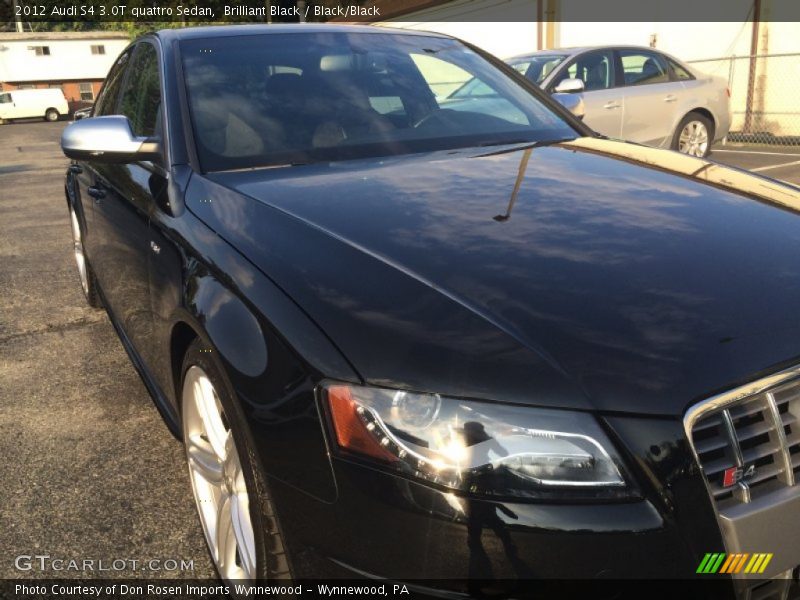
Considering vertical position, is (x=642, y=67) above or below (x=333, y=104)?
above

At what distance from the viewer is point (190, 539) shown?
2.32m

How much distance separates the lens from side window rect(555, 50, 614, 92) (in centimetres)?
860

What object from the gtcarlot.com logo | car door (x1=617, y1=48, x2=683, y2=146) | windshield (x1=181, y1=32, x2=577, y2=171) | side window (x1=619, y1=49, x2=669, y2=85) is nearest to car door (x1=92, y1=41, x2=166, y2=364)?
windshield (x1=181, y1=32, x2=577, y2=171)

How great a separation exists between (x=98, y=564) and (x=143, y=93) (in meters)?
1.89

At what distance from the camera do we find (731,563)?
125 centimetres

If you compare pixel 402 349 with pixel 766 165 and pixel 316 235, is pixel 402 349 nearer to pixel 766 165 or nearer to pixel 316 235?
pixel 316 235

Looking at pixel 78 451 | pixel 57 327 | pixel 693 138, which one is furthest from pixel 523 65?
pixel 78 451

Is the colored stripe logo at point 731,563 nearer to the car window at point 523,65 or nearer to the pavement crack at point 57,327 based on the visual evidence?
the pavement crack at point 57,327

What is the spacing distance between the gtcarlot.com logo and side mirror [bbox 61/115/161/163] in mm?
1273

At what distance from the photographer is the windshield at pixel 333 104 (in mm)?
2520

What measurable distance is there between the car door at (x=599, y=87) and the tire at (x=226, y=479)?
279 inches

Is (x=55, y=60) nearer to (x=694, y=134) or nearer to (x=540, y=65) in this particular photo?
(x=540, y=65)

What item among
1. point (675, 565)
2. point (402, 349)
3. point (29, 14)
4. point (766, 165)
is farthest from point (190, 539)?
point (29, 14)

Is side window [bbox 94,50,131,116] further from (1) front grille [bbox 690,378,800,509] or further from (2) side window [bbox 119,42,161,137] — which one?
(1) front grille [bbox 690,378,800,509]
